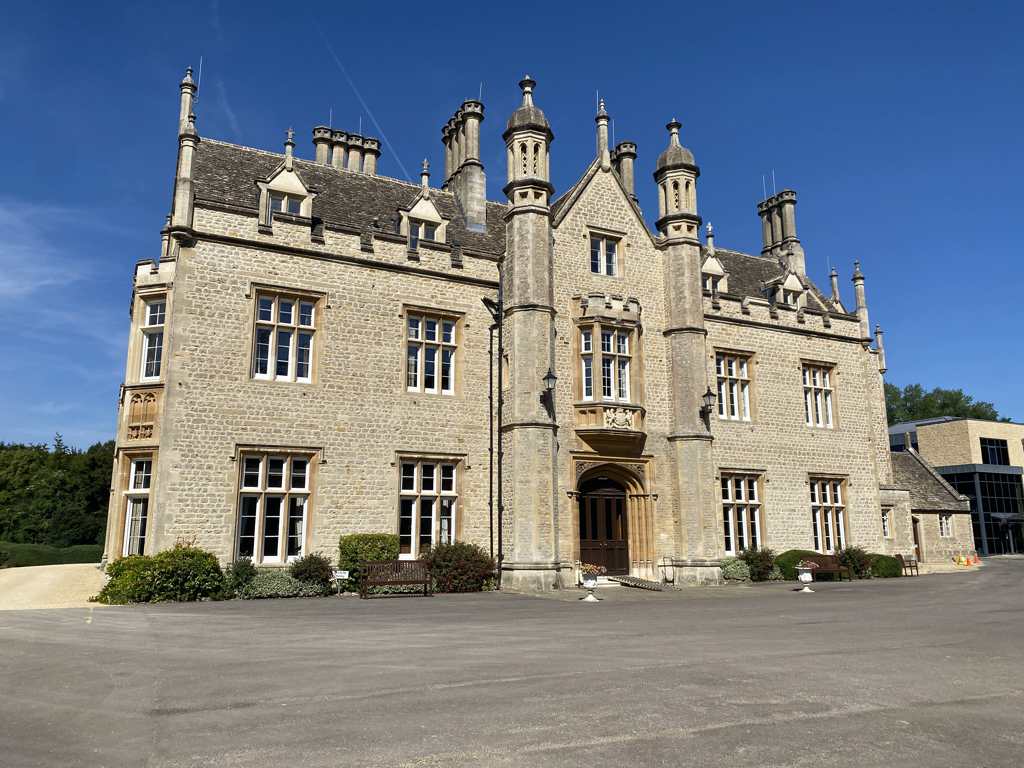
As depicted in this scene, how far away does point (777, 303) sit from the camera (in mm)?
27312

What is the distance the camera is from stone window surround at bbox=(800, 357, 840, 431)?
2723cm

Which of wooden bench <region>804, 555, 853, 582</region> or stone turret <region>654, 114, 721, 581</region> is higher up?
stone turret <region>654, 114, 721, 581</region>

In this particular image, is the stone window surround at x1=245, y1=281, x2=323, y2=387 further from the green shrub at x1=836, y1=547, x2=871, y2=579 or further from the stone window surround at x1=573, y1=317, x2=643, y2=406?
the green shrub at x1=836, y1=547, x2=871, y2=579

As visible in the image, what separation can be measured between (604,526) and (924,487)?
917 inches

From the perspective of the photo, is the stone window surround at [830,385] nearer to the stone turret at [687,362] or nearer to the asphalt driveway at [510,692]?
the stone turret at [687,362]

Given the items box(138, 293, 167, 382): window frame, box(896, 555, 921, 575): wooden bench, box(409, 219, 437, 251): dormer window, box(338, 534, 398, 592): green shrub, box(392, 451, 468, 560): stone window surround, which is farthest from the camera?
box(896, 555, 921, 575): wooden bench

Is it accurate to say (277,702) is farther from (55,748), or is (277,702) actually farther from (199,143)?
(199,143)

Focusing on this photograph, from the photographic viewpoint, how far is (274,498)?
60.9 feet

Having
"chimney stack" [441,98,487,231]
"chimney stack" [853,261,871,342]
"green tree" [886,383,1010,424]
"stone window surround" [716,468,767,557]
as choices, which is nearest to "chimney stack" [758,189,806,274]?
"chimney stack" [853,261,871,342]

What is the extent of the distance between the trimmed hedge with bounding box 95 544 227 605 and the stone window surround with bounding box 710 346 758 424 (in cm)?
1628

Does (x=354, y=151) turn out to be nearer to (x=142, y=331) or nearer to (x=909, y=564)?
(x=142, y=331)

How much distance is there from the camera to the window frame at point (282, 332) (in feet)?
62.0

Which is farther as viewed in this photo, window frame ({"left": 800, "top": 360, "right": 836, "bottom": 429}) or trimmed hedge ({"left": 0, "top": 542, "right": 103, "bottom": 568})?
trimmed hedge ({"left": 0, "top": 542, "right": 103, "bottom": 568})

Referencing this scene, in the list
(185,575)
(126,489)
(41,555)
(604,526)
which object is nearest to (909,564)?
(604,526)
